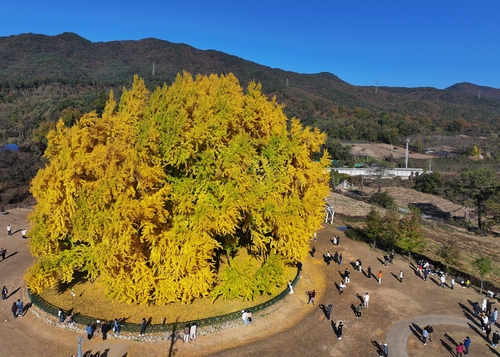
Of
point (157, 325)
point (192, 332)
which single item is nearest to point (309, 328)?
point (192, 332)

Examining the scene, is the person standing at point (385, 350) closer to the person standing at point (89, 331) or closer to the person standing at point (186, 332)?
the person standing at point (186, 332)

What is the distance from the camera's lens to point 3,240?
32.9 meters

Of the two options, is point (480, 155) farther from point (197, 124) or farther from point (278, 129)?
point (197, 124)

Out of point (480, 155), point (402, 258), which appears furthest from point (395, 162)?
point (402, 258)

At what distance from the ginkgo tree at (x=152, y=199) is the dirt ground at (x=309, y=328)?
2.69 m

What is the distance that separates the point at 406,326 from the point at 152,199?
54.7 feet

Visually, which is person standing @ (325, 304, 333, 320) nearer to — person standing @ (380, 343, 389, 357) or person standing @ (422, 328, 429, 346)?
person standing @ (380, 343, 389, 357)

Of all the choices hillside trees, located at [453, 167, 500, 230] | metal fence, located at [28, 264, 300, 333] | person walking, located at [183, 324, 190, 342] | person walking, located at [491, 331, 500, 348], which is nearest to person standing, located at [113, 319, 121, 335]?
metal fence, located at [28, 264, 300, 333]

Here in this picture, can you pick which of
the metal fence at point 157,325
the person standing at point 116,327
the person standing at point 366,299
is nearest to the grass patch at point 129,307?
the metal fence at point 157,325

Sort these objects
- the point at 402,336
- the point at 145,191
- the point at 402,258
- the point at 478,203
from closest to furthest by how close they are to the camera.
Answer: the point at 145,191 → the point at 402,336 → the point at 402,258 → the point at 478,203

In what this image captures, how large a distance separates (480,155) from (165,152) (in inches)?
4601

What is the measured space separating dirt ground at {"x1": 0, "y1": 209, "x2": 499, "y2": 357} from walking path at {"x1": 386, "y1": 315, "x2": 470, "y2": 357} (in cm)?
35

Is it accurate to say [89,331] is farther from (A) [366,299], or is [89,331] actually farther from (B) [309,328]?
(A) [366,299]

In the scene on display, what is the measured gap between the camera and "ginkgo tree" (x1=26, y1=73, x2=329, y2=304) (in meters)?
17.9
